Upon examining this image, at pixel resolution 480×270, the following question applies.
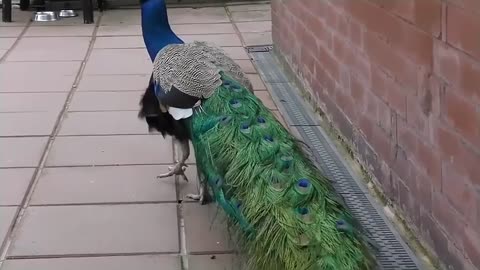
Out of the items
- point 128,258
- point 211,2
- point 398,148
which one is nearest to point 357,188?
point 398,148

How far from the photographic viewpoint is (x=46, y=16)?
371 inches

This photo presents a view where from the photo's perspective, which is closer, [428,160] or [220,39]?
[428,160]

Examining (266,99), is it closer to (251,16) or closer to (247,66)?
(247,66)

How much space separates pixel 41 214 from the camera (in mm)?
3963

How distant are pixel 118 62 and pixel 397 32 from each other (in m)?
3.91

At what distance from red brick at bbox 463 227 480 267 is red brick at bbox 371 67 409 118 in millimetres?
869

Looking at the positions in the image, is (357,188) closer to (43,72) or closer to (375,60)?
(375,60)

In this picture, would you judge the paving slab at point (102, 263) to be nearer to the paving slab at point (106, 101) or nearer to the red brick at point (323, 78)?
the red brick at point (323, 78)

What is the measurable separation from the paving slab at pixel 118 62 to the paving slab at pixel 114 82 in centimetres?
13

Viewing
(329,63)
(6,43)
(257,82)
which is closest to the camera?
(329,63)

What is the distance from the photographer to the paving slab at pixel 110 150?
4719 millimetres

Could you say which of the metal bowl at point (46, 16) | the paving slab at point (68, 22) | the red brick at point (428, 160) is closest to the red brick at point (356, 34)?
the red brick at point (428, 160)

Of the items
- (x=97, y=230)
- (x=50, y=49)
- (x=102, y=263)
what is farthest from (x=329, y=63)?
(x=50, y=49)

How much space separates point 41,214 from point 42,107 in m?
1.96
